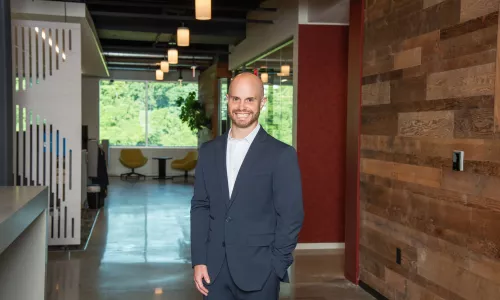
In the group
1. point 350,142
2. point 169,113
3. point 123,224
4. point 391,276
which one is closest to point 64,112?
point 123,224

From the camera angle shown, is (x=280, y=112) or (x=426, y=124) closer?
(x=426, y=124)

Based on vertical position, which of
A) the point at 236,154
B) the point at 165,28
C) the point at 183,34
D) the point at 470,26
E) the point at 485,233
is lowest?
the point at 485,233

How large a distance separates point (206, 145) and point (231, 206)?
33cm

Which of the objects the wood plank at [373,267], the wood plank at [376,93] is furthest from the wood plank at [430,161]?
the wood plank at [373,267]

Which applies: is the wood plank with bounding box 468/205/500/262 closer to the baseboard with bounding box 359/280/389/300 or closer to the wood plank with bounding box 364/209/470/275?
the wood plank with bounding box 364/209/470/275

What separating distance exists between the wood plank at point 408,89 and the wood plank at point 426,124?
122 mm

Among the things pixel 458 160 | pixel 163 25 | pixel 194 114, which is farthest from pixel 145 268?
pixel 194 114

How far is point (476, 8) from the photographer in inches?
128

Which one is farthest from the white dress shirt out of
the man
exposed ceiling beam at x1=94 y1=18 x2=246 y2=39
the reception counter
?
exposed ceiling beam at x1=94 y1=18 x2=246 y2=39

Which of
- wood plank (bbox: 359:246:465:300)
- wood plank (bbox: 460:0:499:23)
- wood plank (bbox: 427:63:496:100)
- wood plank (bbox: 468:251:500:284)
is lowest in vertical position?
wood plank (bbox: 359:246:465:300)

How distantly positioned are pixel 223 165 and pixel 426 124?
198cm

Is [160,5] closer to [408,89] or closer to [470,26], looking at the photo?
[408,89]

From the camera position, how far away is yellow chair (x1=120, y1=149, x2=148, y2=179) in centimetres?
1550

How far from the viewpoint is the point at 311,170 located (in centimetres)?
654
